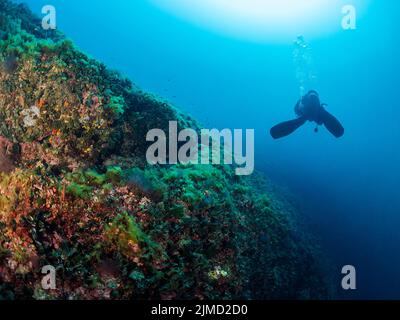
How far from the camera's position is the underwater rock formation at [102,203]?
13.0 feet

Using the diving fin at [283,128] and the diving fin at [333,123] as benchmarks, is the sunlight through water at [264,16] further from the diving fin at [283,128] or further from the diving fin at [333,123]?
the diving fin at [283,128]

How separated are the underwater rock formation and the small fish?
0.06ft

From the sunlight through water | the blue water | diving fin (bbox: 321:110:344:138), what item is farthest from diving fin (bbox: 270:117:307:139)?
the sunlight through water

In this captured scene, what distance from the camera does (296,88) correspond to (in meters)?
97.4

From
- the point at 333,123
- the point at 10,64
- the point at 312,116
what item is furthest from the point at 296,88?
the point at 10,64

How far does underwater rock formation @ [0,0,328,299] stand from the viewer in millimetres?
3953

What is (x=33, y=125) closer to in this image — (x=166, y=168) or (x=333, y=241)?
(x=166, y=168)

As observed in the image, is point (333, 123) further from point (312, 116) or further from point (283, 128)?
point (283, 128)

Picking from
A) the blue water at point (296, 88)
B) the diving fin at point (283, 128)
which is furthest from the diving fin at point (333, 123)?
the blue water at point (296, 88)

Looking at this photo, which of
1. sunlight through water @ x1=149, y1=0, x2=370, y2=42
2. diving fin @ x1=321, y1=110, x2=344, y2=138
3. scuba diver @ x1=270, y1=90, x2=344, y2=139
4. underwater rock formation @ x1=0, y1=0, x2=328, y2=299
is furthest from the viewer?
sunlight through water @ x1=149, y1=0, x2=370, y2=42

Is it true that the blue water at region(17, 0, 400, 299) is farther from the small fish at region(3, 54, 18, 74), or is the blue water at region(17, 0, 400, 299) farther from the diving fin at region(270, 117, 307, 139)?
the small fish at region(3, 54, 18, 74)

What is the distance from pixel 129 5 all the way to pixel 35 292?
87.5 meters

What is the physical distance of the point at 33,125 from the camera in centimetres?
522

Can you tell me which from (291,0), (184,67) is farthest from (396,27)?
(184,67)
